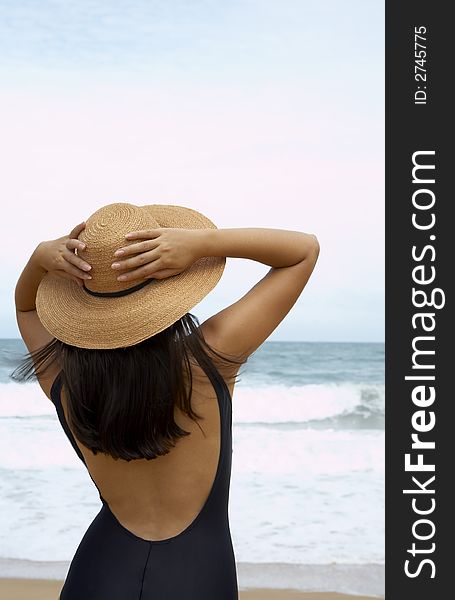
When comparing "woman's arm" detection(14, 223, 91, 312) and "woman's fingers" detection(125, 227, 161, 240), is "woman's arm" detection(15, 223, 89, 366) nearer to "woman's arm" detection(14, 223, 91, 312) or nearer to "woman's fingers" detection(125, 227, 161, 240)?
"woman's arm" detection(14, 223, 91, 312)

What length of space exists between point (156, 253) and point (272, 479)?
6.52 meters

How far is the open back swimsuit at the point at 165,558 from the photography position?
158 cm

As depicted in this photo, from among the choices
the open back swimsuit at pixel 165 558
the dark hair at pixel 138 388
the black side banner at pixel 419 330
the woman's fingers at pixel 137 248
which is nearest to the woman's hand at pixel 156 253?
the woman's fingers at pixel 137 248

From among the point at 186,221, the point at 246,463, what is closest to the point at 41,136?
the point at 246,463

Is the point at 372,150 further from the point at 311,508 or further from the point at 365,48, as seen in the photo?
the point at 311,508

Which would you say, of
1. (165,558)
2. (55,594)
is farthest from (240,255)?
(55,594)

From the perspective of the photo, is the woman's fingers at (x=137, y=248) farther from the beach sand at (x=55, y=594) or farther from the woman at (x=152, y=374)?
the beach sand at (x=55, y=594)

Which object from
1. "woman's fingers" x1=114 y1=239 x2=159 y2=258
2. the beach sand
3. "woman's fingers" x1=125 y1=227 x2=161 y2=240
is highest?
"woman's fingers" x1=125 y1=227 x2=161 y2=240

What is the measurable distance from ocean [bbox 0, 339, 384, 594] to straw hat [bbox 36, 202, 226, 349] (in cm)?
15

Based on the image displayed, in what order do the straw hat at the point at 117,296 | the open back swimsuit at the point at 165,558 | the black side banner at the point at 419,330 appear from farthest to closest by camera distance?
the black side banner at the point at 419,330 < the open back swimsuit at the point at 165,558 < the straw hat at the point at 117,296

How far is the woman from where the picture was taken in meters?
1.48

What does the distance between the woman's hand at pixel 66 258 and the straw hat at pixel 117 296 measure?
0.05 feet

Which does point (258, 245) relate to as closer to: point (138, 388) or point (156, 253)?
point (156, 253)

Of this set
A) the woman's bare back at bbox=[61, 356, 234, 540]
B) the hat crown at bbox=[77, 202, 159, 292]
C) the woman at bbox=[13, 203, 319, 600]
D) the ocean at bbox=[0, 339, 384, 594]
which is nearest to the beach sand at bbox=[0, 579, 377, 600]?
the ocean at bbox=[0, 339, 384, 594]
